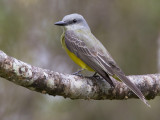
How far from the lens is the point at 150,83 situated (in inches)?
198

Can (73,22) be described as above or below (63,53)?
above

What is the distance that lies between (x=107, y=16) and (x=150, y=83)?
2.44 metres

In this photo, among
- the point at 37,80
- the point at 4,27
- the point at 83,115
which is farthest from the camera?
the point at 83,115

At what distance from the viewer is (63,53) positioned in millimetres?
7246

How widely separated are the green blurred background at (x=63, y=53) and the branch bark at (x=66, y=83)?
1.78m

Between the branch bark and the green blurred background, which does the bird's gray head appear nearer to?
the branch bark

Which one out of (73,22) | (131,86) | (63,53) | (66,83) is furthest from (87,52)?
(63,53)

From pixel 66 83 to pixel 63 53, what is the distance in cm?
314

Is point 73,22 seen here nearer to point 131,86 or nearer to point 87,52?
point 87,52

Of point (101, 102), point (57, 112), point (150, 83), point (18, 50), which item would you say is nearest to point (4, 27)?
point (18, 50)

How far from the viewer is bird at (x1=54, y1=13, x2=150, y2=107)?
15.5 ft

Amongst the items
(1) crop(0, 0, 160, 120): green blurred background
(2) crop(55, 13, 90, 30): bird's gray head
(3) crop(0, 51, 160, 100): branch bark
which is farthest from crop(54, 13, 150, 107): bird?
(1) crop(0, 0, 160, 120): green blurred background

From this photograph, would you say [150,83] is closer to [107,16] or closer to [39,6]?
[107,16]

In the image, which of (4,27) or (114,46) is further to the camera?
(114,46)
